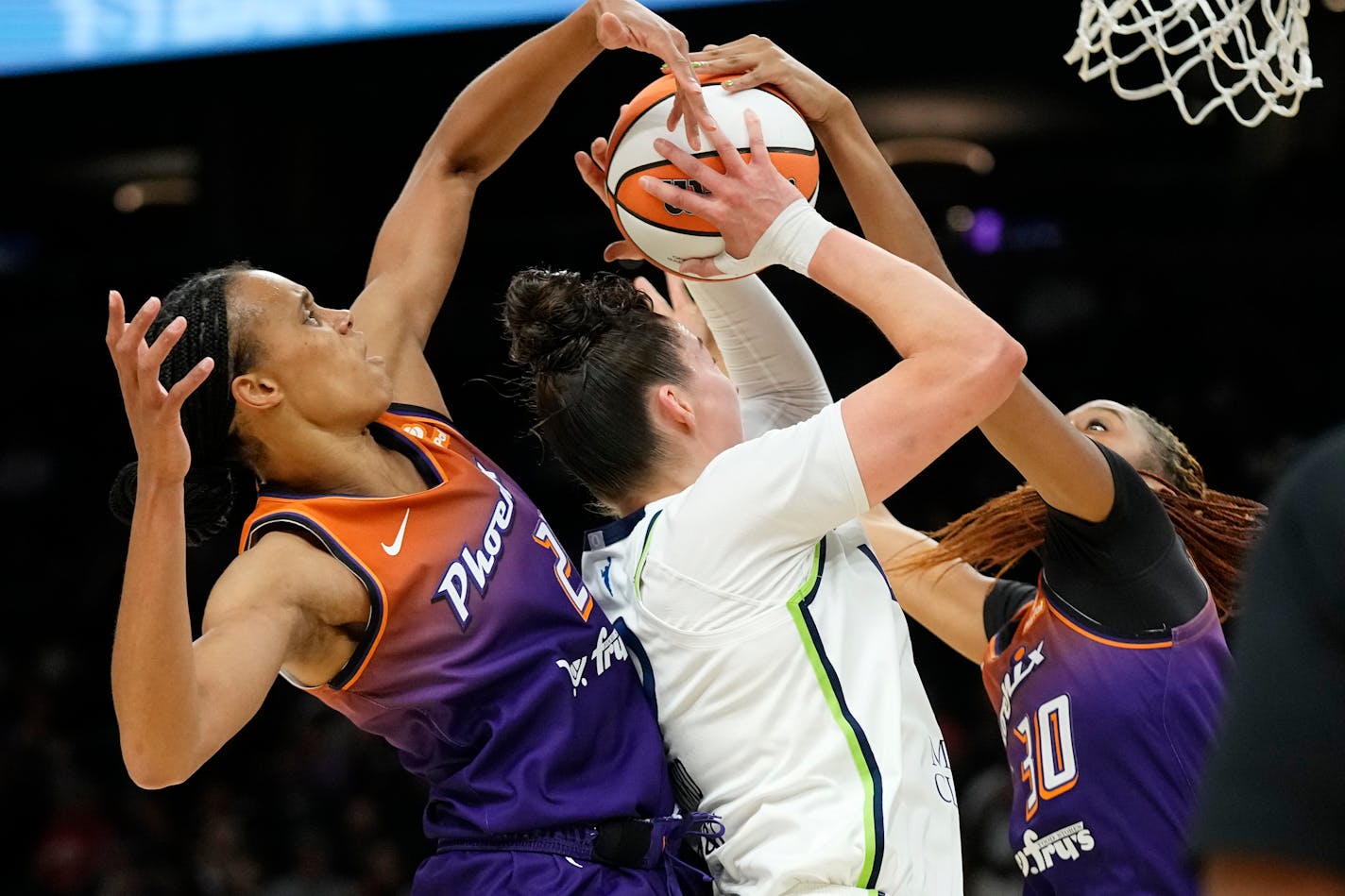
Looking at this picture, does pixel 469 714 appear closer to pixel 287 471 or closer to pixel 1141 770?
pixel 287 471

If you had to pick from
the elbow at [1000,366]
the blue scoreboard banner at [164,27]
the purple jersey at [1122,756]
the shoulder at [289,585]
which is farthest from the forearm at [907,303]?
the blue scoreboard banner at [164,27]

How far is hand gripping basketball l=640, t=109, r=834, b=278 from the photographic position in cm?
222

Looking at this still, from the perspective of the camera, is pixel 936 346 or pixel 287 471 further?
pixel 287 471

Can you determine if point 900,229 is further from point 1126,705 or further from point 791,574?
point 1126,705

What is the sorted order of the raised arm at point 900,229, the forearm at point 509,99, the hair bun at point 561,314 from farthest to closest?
the forearm at point 509,99
the hair bun at point 561,314
the raised arm at point 900,229

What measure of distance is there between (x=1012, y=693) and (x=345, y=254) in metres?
5.46

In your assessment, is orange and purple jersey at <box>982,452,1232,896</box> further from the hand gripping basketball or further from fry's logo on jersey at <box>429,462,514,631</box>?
fry's logo on jersey at <box>429,462,514,631</box>

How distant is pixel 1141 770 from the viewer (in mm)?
2375

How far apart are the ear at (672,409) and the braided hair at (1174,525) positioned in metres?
Answer: 0.66

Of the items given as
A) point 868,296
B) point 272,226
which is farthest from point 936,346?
point 272,226

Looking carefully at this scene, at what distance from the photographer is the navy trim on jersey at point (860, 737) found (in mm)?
2111

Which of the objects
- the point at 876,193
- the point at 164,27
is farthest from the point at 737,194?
the point at 164,27

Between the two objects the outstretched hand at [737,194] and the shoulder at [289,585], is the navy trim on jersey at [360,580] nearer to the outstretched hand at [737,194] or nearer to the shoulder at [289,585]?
the shoulder at [289,585]

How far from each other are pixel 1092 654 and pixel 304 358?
135 cm
